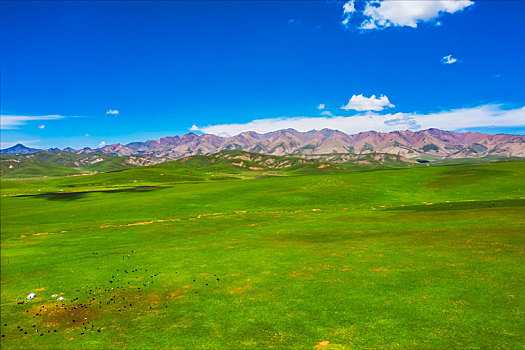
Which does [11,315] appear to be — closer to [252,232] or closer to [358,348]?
[358,348]

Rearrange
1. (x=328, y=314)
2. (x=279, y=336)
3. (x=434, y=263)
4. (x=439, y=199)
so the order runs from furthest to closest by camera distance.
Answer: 1. (x=439, y=199)
2. (x=434, y=263)
3. (x=328, y=314)
4. (x=279, y=336)

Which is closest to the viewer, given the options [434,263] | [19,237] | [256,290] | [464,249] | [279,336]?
[279,336]

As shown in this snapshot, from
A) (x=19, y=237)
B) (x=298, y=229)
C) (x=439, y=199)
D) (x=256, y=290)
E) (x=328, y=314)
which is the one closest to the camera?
(x=328, y=314)

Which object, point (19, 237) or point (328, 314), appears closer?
point (328, 314)

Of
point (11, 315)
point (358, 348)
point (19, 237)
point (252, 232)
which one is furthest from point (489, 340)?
point (19, 237)

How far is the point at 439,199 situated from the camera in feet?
241

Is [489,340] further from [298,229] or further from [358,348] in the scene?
[298,229]

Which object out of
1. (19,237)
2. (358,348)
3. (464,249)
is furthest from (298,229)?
(19,237)

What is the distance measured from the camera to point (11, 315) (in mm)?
19578

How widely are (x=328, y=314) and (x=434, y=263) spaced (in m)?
13.1

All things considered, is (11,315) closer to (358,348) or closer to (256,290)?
(256,290)

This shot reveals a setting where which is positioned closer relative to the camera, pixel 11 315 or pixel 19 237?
pixel 11 315

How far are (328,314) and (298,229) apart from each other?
2841cm

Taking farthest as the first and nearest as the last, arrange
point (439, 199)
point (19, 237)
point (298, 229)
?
1. point (439, 199)
2. point (19, 237)
3. point (298, 229)
